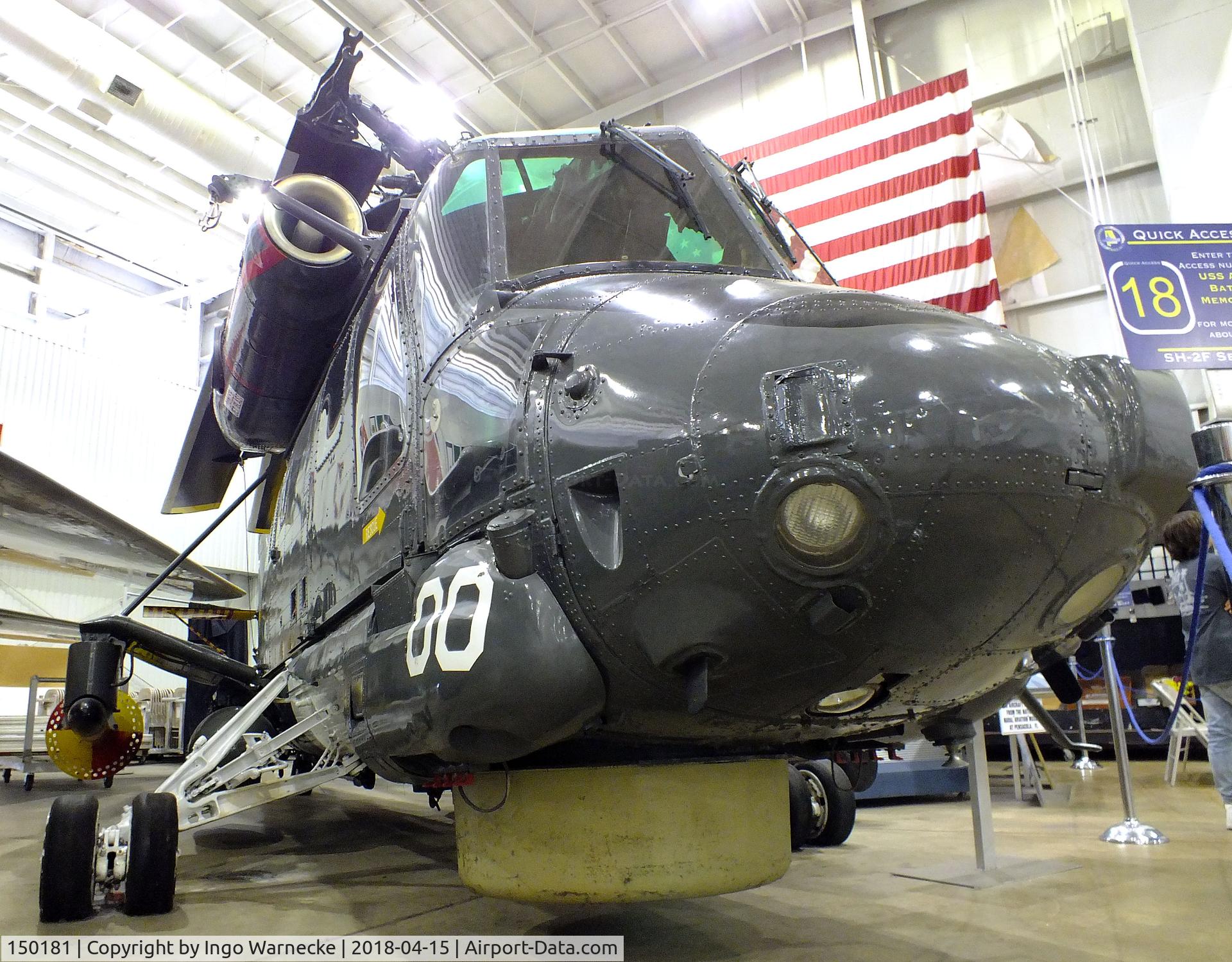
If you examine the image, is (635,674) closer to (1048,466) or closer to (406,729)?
(406,729)

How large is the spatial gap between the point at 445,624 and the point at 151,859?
2.32m

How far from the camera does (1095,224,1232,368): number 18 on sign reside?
6742mm

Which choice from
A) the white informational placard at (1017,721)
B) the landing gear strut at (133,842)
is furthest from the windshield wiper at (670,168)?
the white informational placard at (1017,721)

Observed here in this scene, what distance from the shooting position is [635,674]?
2016mm

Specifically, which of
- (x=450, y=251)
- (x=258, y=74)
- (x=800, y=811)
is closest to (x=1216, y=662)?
(x=800, y=811)

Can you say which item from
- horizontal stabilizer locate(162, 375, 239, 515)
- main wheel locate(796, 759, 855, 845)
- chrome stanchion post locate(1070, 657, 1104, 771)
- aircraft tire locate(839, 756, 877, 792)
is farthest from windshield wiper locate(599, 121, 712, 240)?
chrome stanchion post locate(1070, 657, 1104, 771)

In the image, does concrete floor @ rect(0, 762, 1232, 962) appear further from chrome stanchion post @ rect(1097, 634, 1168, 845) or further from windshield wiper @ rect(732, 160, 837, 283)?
windshield wiper @ rect(732, 160, 837, 283)

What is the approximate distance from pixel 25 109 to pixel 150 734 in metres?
9.43

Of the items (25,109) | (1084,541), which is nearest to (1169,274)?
(1084,541)

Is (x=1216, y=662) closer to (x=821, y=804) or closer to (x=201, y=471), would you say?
(x=821, y=804)

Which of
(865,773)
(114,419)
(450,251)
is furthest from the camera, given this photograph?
(114,419)

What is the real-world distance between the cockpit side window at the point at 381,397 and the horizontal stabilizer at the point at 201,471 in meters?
3.66

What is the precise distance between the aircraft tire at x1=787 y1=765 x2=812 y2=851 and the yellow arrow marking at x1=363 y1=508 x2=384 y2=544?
2857 millimetres

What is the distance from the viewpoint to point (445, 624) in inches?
82.0
